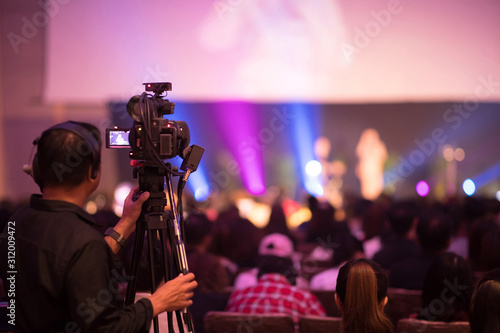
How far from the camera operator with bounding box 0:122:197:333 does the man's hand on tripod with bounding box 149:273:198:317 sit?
0.02m

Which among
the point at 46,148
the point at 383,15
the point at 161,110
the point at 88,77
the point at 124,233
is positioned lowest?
the point at 124,233

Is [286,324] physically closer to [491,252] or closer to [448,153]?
[491,252]

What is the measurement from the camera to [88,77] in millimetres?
7863

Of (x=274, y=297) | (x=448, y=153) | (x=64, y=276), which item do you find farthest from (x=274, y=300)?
(x=448, y=153)

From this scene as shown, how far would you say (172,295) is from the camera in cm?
167

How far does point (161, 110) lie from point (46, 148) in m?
0.57

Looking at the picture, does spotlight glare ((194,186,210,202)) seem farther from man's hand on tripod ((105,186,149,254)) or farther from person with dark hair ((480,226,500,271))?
man's hand on tripod ((105,186,149,254))

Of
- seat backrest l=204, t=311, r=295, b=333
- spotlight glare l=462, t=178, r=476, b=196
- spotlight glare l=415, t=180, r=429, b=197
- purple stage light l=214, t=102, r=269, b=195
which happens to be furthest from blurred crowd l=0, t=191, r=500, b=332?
spotlight glare l=415, t=180, r=429, b=197

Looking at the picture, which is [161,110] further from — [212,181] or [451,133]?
[451,133]

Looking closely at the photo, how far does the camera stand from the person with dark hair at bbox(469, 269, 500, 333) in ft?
5.90

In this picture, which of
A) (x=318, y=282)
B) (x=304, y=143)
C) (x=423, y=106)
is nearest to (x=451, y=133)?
(x=423, y=106)

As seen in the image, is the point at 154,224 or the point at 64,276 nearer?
the point at 64,276

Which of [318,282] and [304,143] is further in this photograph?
[304,143]

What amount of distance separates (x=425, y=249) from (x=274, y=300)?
1.11 meters
